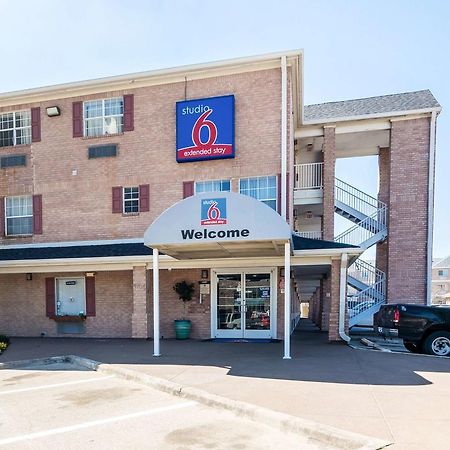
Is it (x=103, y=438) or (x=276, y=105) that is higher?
(x=276, y=105)

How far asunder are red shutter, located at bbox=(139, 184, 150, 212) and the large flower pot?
4.12 m

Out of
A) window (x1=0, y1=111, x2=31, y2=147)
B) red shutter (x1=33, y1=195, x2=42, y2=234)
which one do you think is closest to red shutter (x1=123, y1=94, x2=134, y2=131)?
window (x1=0, y1=111, x2=31, y2=147)

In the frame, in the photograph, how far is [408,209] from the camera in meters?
15.2

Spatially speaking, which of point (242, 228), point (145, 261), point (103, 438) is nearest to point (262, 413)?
point (103, 438)

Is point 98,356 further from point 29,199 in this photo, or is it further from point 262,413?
point 29,199

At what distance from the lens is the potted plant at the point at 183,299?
1247 cm

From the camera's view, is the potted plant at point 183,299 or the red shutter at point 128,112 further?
the red shutter at point 128,112

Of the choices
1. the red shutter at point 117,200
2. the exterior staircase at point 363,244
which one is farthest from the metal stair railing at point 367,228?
the red shutter at point 117,200

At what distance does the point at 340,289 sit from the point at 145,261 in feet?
19.9

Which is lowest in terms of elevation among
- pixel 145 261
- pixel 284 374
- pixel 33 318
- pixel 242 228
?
pixel 33 318

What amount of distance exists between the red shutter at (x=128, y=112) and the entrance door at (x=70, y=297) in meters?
5.87

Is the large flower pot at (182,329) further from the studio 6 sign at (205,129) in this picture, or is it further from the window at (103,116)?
the window at (103,116)

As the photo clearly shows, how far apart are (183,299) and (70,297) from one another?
4537 mm

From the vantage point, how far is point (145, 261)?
39.5 feet
